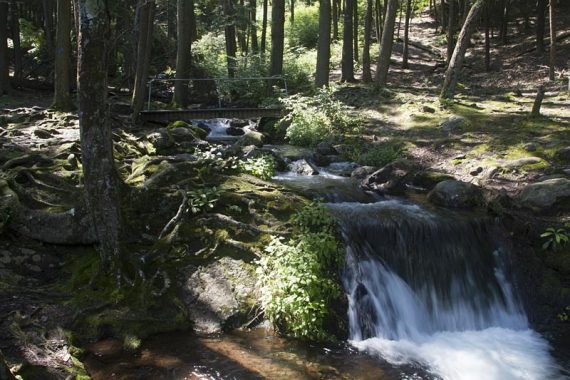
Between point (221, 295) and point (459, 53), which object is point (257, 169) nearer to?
point (221, 295)

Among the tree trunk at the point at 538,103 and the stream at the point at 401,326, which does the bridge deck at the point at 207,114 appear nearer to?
the stream at the point at 401,326

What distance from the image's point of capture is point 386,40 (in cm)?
2141

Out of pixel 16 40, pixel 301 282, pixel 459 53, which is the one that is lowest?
pixel 301 282

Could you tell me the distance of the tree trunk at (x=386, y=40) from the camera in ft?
68.7

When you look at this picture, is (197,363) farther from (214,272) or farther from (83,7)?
(83,7)

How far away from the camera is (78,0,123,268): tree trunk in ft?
19.8

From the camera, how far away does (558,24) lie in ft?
105

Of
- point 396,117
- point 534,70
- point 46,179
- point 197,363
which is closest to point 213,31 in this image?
point 396,117

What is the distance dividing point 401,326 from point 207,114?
12988 millimetres

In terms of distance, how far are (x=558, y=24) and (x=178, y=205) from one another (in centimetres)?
3317

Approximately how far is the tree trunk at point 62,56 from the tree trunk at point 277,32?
940 centimetres

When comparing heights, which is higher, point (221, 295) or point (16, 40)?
point (16, 40)

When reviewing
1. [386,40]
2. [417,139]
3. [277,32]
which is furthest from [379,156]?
[277,32]

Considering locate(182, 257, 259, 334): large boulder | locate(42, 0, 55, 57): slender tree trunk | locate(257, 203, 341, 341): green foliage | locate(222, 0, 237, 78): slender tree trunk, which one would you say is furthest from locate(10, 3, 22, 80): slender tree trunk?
locate(257, 203, 341, 341): green foliage
